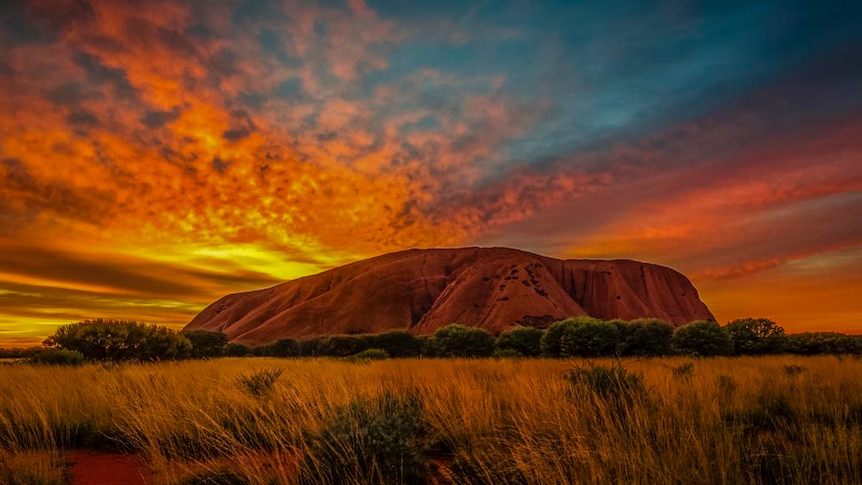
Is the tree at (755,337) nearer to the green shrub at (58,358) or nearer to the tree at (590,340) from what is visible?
the tree at (590,340)

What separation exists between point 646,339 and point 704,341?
317 cm

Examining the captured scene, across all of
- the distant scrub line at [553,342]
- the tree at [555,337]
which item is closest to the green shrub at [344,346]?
the distant scrub line at [553,342]

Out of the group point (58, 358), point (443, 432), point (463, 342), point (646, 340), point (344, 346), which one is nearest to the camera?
point (443, 432)

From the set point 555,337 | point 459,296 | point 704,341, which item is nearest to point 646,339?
point 704,341

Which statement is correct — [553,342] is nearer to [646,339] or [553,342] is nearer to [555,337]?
[555,337]

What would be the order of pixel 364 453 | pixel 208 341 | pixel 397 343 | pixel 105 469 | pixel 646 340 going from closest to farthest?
1. pixel 364 453
2. pixel 105 469
3. pixel 646 340
4. pixel 397 343
5. pixel 208 341

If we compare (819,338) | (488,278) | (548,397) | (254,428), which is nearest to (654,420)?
(548,397)

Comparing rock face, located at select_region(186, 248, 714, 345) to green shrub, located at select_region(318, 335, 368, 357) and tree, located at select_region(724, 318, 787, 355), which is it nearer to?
green shrub, located at select_region(318, 335, 368, 357)

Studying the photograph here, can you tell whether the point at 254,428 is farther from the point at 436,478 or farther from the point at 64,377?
the point at 64,377

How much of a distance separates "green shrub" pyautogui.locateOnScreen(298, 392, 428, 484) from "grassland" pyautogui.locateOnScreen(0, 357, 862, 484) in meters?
0.02

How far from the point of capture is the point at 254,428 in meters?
7.19

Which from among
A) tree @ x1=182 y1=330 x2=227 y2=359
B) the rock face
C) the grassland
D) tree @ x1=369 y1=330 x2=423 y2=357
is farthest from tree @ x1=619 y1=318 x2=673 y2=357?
the rock face

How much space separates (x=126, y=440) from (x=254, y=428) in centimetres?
207

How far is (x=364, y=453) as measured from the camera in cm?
472
